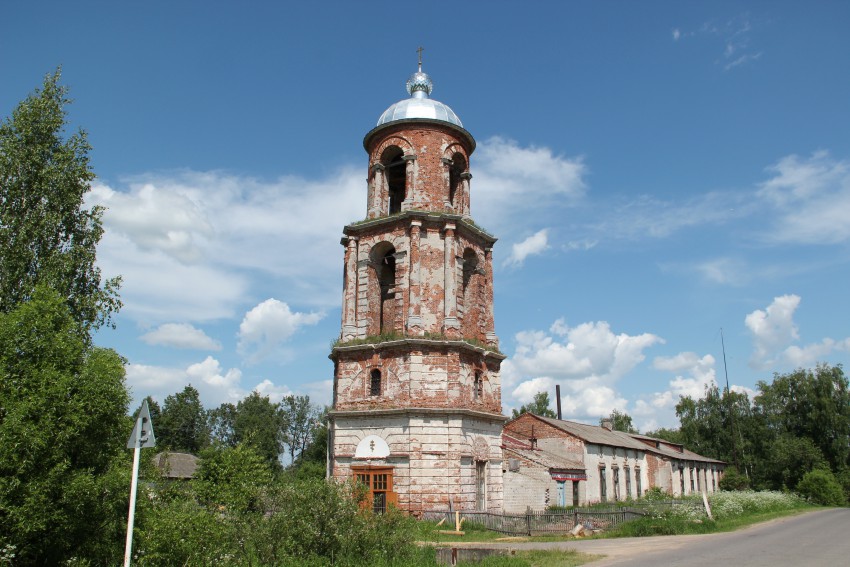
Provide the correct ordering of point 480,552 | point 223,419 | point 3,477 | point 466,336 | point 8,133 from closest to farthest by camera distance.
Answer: point 3,477
point 480,552
point 8,133
point 466,336
point 223,419

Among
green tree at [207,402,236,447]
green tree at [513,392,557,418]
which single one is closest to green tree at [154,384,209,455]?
green tree at [207,402,236,447]

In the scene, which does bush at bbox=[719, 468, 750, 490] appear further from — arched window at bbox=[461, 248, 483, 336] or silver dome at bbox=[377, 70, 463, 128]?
silver dome at bbox=[377, 70, 463, 128]

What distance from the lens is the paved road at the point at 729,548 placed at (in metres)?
14.6

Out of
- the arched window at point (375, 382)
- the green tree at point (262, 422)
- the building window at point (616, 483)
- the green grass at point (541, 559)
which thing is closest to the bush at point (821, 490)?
the building window at point (616, 483)

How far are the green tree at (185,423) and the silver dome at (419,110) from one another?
171ft

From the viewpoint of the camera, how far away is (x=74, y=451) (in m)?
11.6

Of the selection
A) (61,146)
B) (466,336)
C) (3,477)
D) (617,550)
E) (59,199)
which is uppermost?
(61,146)

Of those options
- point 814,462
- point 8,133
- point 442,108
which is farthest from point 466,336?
point 814,462

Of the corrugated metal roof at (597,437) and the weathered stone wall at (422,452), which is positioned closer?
the weathered stone wall at (422,452)

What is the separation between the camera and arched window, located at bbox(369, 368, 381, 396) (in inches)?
954

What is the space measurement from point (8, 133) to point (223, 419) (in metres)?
60.9

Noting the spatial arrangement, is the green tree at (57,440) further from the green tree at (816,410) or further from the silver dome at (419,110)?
the green tree at (816,410)

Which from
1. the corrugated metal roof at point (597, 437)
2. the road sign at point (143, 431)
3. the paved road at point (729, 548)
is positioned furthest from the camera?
the corrugated metal roof at point (597, 437)

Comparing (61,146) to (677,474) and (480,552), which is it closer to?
(480,552)
